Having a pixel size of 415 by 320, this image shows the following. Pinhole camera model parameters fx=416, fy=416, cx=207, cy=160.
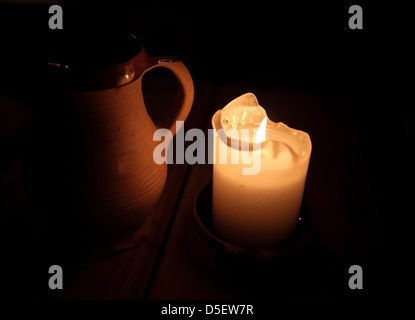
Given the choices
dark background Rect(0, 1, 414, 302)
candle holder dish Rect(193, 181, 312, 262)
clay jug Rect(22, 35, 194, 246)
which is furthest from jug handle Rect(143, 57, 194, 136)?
dark background Rect(0, 1, 414, 302)

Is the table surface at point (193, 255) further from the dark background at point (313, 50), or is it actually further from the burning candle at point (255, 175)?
the dark background at point (313, 50)

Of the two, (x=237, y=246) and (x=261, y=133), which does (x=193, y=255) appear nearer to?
(x=237, y=246)

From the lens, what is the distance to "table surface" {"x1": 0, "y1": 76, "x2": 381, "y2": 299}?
58 cm

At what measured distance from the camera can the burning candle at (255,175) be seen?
0.52 metres

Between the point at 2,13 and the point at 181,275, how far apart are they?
1.16 m

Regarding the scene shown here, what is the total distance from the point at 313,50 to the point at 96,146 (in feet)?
4.07

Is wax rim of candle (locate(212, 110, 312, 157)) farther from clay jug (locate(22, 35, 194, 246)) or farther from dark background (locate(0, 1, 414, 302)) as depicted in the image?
dark background (locate(0, 1, 414, 302))

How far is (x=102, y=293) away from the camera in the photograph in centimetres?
57

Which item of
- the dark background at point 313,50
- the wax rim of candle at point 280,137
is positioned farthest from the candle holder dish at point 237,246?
the dark background at point 313,50

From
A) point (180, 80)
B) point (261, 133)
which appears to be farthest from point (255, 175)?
point (180, 80)

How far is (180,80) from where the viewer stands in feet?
1.88
